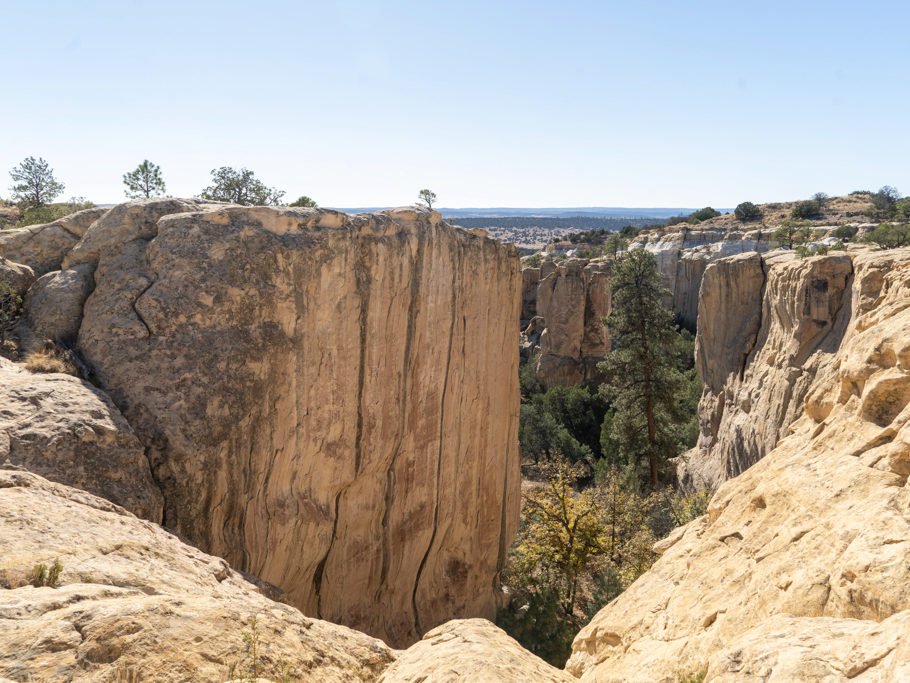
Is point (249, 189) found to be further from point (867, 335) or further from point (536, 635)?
point (867, 335)

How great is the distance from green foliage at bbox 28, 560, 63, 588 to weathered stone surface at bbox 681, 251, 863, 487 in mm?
19554

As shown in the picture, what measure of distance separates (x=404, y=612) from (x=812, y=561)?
8.94m

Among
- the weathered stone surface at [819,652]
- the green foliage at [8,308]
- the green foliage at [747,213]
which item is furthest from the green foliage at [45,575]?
the green foliage at [747,213]

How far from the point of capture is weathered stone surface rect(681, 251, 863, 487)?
19812 mm

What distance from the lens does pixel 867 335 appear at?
814cm

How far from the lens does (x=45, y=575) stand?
511cm

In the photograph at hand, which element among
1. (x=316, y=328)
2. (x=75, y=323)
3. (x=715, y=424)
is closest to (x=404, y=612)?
(x=316, y=328)

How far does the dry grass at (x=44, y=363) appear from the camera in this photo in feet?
27.7

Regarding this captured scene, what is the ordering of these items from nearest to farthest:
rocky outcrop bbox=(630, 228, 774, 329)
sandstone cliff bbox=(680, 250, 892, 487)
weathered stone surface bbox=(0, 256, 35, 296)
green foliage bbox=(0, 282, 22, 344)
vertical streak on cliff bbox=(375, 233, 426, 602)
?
green foliage bbox=(0, 282, 22, 344), weathered stone surface bbox=(0, 256, 35, 296), vertical streak on cliff bbox=(375, 233, 426, 602), sandstone cliff bbox=(680, 250, 892, 487), rocky outcrop bbox=(630, 228, 774, 329)

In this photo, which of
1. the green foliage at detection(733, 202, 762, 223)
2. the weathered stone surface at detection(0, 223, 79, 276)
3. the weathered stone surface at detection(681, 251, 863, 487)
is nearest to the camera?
the weathered stone surface at detection(0, 223, 79, 276)

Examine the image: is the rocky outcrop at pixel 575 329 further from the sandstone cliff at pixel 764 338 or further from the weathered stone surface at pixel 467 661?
the weathered stone surface at pixel 467 661

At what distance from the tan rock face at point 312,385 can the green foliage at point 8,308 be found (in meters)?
1.02

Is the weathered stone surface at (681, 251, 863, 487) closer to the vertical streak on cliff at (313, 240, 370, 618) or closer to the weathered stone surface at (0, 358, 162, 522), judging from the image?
the vertical streak on cliff at (313, 240, 370, 618)

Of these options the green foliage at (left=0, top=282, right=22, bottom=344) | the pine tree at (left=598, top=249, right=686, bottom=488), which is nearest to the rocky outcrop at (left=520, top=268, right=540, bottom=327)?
the pine tree at (left=598, top=249, right=686, bottom=488)
